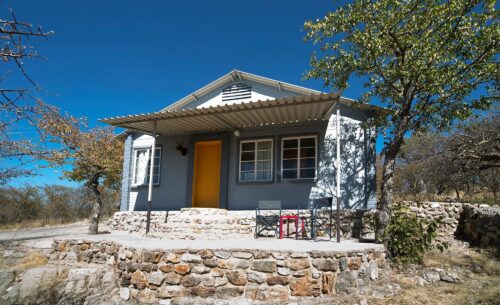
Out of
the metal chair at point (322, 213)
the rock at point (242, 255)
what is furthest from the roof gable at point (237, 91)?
the rock at point (242, 255)

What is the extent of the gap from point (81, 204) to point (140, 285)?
56.3 ft

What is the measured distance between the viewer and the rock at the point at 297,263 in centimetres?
543

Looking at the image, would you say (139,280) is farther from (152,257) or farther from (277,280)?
(277,280)

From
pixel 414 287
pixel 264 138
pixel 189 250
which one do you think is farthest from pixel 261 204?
pixel 414 287

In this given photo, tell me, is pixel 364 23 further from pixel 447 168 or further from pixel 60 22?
pixel 60 22

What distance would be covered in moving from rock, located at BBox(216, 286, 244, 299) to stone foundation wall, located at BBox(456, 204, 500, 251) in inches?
Result: 225

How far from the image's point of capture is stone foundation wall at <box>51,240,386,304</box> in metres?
5.38

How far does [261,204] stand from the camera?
909 centimetres

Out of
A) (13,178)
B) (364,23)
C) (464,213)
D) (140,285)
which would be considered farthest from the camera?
(464,213)

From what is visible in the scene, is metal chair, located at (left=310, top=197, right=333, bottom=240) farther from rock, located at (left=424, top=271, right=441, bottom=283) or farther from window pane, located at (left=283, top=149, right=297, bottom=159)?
rock, located at (left=424, top=271, right=441, bottom=283)

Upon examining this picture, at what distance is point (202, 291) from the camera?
545 cm

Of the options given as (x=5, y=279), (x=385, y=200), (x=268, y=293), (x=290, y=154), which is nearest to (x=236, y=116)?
(x=290, y=154)

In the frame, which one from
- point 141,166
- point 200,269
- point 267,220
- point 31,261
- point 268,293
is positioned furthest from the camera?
point 141,166

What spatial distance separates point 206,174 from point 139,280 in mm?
5878
